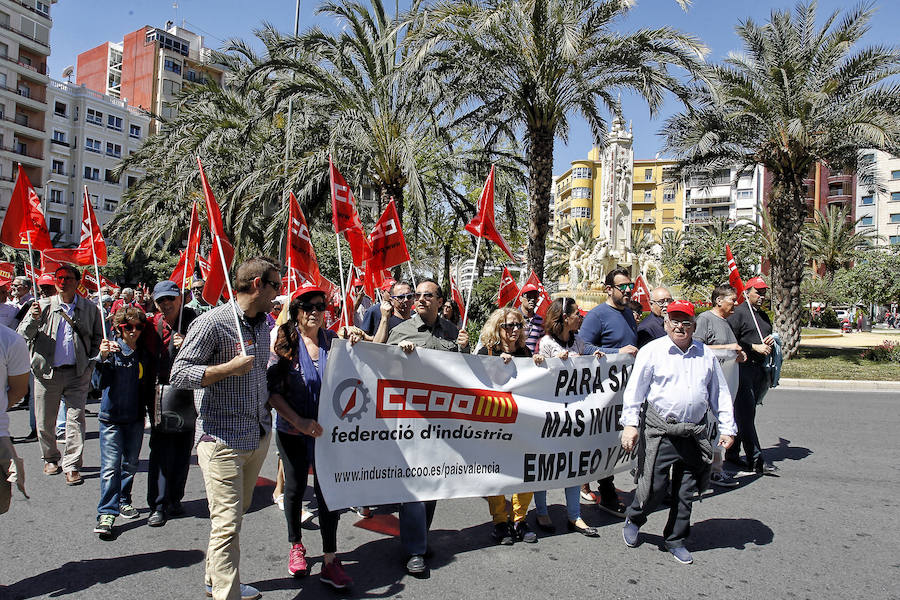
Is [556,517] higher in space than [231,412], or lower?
lower

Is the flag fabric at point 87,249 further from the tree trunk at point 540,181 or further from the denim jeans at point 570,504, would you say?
the tree trunk at point 540,181

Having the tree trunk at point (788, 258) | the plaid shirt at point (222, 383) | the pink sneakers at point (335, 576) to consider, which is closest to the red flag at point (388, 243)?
the plaid shirt at point (222, 383)

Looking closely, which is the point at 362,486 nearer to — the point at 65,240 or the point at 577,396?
the point at 577,396

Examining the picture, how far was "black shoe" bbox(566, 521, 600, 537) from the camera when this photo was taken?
4821 mm

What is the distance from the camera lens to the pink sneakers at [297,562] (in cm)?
402

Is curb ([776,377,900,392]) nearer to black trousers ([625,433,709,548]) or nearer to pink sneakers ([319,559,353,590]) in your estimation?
black trousers ([625,433,709,548])

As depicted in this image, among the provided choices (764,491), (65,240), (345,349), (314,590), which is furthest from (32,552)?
(65,240)

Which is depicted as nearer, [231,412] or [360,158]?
[231,412]

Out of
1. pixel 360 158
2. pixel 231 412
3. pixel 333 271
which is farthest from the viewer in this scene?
pixel 333 271

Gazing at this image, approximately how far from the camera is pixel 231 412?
3.57 meters

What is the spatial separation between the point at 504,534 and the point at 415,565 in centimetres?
87

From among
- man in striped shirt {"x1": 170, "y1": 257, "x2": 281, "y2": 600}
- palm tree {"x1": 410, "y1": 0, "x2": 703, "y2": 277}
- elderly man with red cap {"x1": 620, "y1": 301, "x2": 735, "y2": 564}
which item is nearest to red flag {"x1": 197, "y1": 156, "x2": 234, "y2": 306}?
man in striped shirt {"x1": 170, "y1": 257, "x2": 281, "y2": 600}

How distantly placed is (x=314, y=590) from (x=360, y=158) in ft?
43.4

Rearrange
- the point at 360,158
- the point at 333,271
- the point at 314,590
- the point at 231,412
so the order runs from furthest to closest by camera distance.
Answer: the point at 333,271
the point at 360,158
the point at 314,590
the point at 231,412
